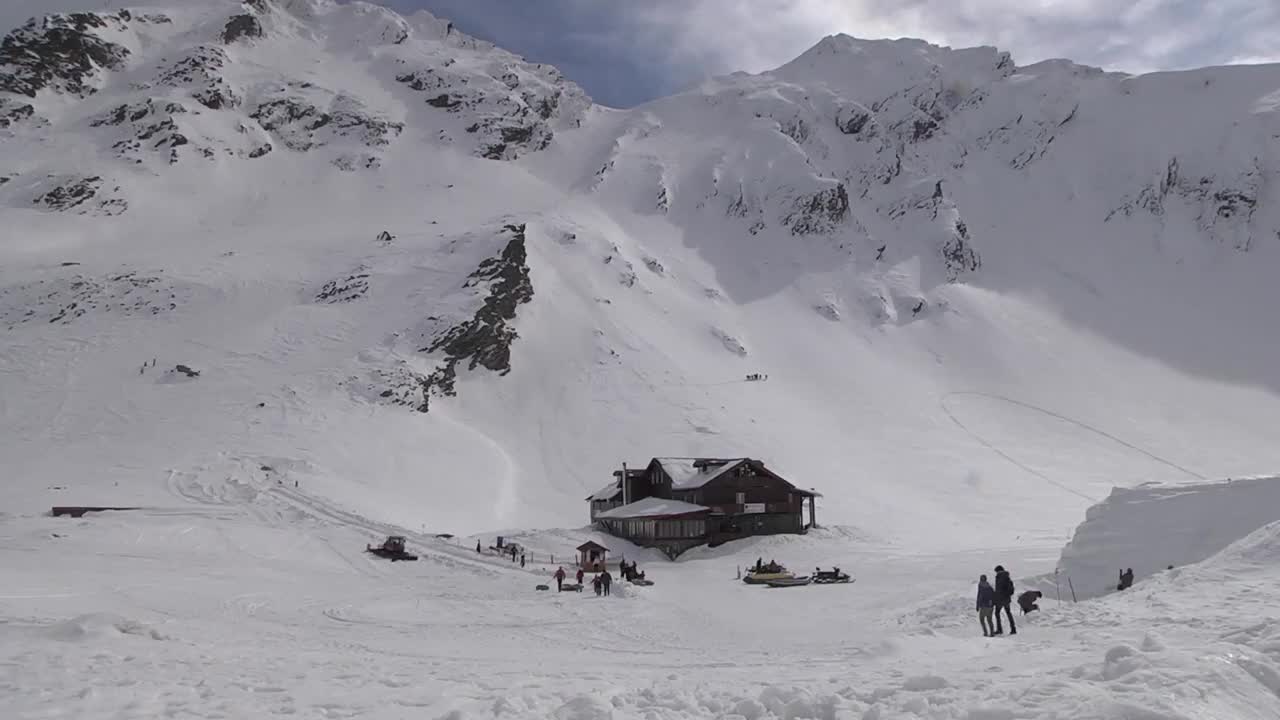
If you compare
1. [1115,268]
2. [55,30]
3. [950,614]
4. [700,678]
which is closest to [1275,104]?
[1115,268]

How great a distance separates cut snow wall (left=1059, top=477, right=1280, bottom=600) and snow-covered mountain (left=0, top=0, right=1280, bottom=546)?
31.8 m

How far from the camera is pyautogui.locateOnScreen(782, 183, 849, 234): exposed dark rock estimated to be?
5251 inches

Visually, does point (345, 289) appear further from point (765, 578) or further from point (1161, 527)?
point (1161, 527)

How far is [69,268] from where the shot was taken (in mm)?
86750

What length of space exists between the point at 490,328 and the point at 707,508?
41434 mm

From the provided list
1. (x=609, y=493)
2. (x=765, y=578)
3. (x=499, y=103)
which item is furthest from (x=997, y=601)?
(x=499, y=103)

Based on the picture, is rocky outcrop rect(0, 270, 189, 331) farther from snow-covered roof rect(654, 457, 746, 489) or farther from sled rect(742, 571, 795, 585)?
sled rect(742, 571, 795, 585)

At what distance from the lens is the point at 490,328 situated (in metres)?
82.8

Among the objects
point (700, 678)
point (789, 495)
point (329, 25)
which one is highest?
point (329, 25)

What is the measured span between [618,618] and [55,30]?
159 metres

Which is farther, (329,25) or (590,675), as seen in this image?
(329,25)

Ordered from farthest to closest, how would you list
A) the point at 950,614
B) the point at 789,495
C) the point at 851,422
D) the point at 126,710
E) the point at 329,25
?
the point at 329,25 → the point at 851,422 → the point at 789,495 → the point at 950,614 → the point at 126,710

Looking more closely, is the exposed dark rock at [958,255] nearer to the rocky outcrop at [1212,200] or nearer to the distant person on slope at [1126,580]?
the rocky outcrop at [1212,200]

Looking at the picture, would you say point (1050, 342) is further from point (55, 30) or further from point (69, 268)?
point (55, 30)
